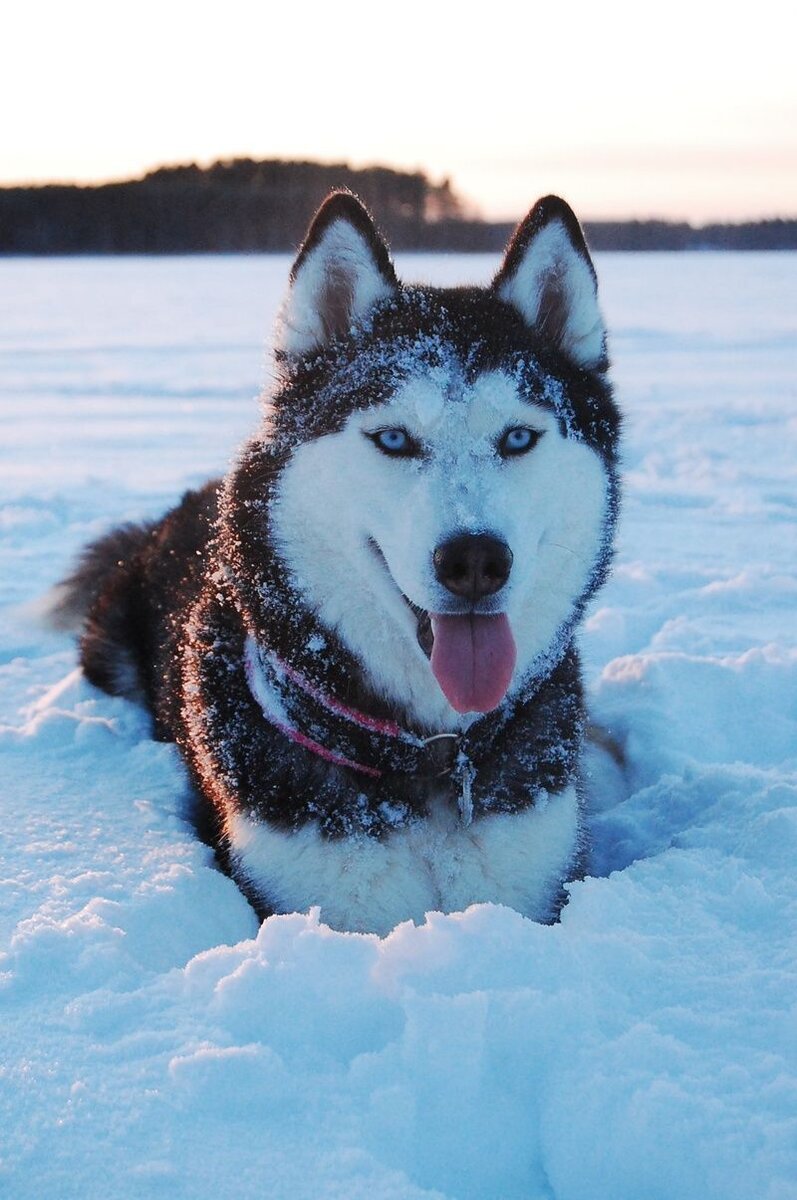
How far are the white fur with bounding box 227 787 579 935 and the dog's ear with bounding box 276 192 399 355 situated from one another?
1072 millimetres

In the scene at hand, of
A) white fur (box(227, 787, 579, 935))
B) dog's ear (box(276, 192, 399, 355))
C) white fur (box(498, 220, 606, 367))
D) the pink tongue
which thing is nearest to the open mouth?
the pink tongue

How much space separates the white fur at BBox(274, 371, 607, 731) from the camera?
6.71 feet

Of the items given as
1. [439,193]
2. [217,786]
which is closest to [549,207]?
[217,786]

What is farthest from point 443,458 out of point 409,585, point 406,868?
point 406,868

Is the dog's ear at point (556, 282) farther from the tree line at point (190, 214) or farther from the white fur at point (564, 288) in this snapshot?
the tree line at point (190, 214)

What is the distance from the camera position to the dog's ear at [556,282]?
8.11 feet

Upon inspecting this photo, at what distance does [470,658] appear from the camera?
2123 mm

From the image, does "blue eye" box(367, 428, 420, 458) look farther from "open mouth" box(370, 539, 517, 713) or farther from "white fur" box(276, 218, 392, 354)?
"white fur" box(276, 218, 392, 354)

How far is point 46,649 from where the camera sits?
13.2ft

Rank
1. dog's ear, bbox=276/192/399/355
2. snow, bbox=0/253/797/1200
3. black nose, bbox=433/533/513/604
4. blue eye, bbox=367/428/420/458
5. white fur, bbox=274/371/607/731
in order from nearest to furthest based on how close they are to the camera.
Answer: snow, bbox=0/253/797/1200 < black nose, bbox=433/533/513/604 < white fur, bbox=274/371/607/731 < blue eye, bbox=367/428/420/458 < dog's ear, bbox=276/192/399/355

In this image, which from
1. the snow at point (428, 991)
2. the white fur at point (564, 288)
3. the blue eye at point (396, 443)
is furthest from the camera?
the white fur at point (564, 288)

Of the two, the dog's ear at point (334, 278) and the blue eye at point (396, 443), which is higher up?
the dog's ear at point (334, 278)

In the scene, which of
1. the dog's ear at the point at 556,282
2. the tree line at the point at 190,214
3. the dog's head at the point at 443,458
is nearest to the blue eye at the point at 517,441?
the dog's head at the point at 443,458

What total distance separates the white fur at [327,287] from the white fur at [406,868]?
1.07m
